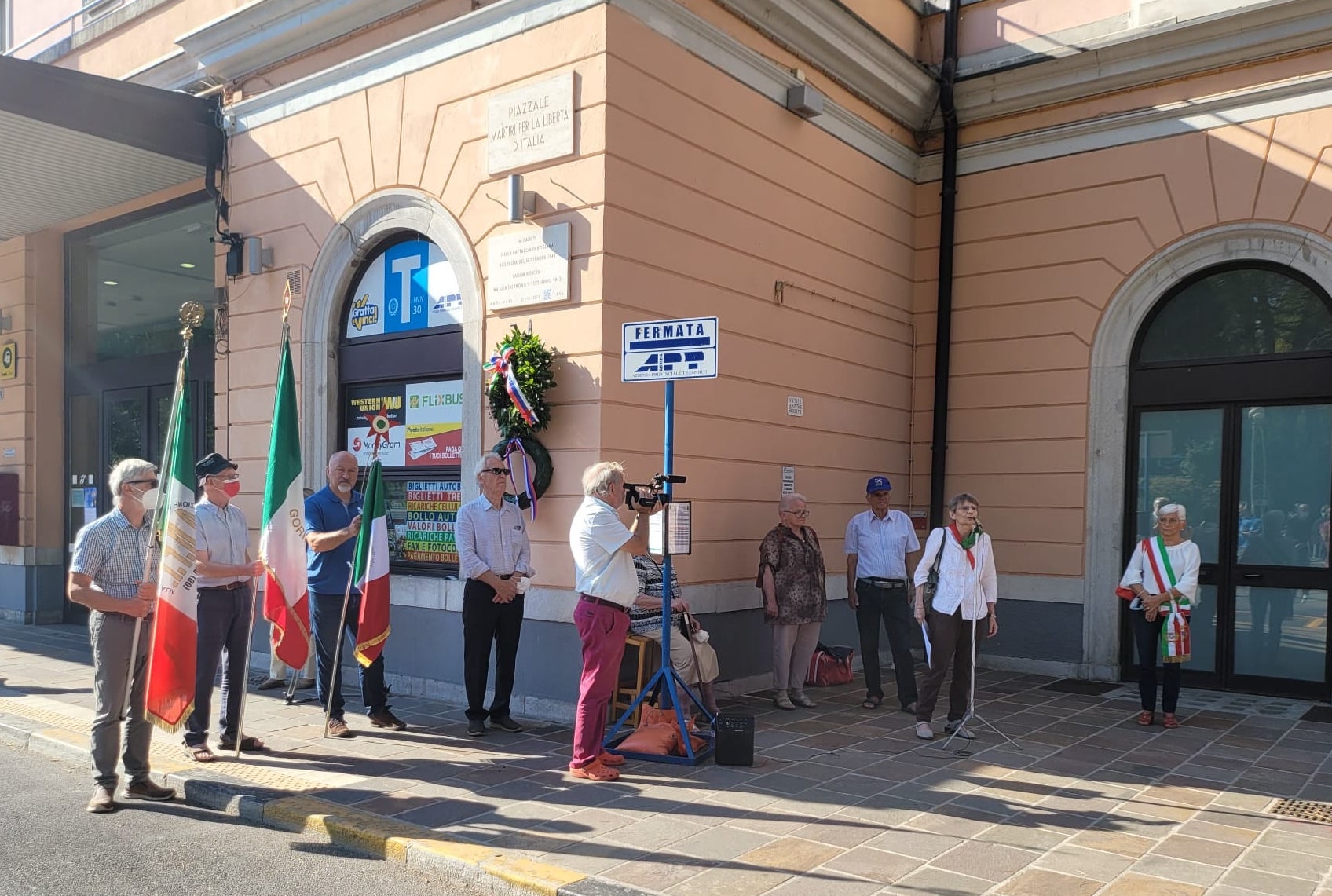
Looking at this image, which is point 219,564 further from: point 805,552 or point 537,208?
point 805,552

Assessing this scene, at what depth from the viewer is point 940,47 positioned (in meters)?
10.6

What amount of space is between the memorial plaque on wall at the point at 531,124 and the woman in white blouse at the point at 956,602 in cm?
375

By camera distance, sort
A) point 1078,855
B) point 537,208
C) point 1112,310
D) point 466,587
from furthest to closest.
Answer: point 1112,310, point 537,208, point 466,587, point 1078,855

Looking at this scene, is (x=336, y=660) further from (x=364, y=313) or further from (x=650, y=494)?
(x=364, y=313)

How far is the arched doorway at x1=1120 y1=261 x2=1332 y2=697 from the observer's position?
28.2 feet

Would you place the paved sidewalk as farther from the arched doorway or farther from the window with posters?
the window with posters

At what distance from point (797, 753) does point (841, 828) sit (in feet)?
4.73

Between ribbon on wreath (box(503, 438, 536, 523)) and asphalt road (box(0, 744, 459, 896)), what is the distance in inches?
110

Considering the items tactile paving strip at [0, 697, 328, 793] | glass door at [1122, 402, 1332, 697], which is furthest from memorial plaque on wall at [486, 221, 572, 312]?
glass door at [1122, 402, 1332, 697]

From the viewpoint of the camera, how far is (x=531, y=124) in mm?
7539

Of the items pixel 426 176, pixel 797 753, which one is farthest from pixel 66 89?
pixel 797 753

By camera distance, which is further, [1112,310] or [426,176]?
[1112,310]

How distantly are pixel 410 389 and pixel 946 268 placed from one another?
5.48 metres

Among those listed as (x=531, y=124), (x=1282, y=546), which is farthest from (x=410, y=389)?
(x=1282, y=546)
